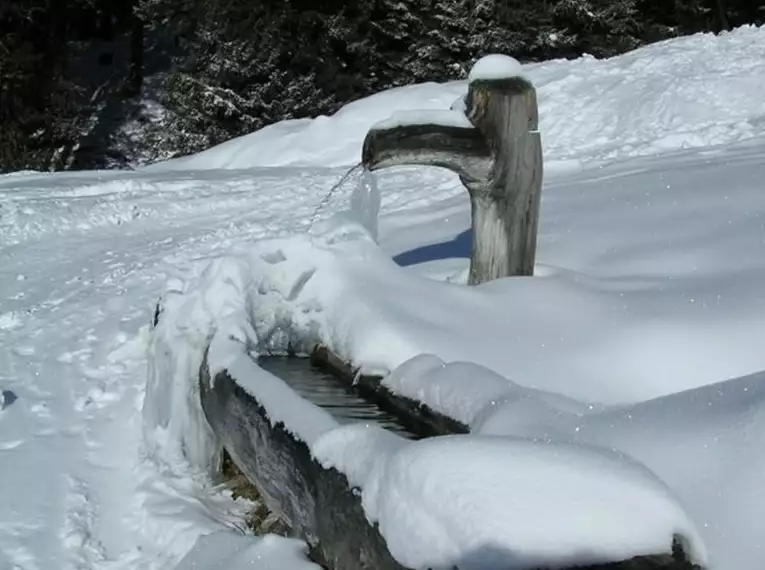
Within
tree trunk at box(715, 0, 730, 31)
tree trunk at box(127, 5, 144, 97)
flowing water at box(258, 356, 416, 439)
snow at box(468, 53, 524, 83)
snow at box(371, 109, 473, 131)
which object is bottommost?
tree trunk at box(127, 5, 144, 97)

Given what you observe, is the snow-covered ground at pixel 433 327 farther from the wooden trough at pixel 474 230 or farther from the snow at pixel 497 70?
the snow at pixel 497 70

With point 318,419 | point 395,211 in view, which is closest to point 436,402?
point 318,419

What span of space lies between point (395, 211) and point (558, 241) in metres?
2.89

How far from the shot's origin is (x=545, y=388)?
311 cm

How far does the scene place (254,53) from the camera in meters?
18.5

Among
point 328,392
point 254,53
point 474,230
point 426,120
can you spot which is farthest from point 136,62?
point 328,392

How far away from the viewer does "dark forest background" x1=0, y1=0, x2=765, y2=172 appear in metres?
18.5

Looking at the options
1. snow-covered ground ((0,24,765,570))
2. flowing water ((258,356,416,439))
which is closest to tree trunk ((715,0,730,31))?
snow-covered ground ((0,24,765,570))

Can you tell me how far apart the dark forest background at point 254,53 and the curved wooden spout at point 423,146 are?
14.7 meters

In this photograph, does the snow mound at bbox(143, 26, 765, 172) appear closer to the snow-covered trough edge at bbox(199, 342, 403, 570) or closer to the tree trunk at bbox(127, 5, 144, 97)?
the snow-covered trough edge at bbox(199, 342, 403, 570)

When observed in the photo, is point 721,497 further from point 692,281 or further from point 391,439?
point 692,281

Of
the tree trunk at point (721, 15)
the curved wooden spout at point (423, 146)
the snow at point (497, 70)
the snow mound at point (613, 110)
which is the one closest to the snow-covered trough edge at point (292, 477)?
the curved wooden spout at point (423, 146)

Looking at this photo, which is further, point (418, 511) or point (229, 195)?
point (229, 195)

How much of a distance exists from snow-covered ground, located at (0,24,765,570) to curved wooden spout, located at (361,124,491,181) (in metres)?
0.44
